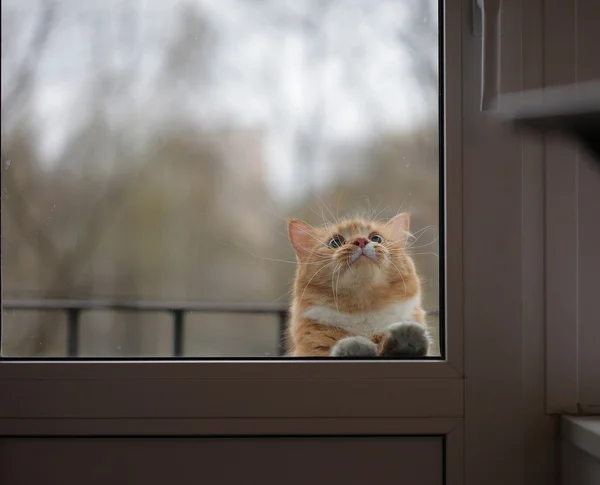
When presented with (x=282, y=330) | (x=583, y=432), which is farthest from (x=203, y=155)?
(x=583, y=432)

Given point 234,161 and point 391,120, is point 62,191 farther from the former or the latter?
point 391,120

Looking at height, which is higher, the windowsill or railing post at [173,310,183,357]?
railing post at [173,310,183,357]

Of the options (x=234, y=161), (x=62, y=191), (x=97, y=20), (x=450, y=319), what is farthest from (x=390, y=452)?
(x=97, y=20)

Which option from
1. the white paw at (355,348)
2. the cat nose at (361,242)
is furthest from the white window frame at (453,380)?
the cat nose at (361,242)

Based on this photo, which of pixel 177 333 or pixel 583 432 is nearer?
pixel 583 432

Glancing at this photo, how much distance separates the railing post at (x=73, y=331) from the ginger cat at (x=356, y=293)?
339mm

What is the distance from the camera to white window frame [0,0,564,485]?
827 millimetres

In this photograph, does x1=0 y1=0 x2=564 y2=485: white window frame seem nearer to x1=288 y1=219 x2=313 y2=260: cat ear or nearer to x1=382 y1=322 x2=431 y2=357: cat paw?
x1=382 y1=322 x2=431 y2=357: cat paw

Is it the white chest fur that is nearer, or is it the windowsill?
the windowsill

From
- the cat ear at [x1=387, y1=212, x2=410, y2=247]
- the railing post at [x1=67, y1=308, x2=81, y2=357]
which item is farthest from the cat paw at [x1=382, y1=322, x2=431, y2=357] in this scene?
the railing post at [x1=67, y1=308, x2=81, y2=357]

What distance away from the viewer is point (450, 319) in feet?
2.79

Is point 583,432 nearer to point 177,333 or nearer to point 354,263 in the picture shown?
point 354,263

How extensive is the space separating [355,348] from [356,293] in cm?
9

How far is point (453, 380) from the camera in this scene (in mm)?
838
